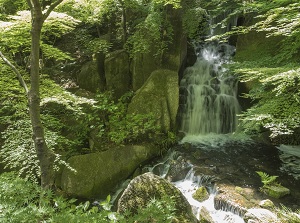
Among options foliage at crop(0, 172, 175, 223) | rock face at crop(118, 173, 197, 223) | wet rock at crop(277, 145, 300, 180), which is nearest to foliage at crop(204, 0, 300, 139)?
wet rock at crop(277, 145, 300, 180)

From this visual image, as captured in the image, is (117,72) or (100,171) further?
(117,72)

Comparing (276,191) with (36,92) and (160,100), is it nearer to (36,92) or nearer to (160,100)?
(160,100)

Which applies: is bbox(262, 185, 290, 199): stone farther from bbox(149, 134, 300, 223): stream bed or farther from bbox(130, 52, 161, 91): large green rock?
bbox(130, 52, 161, 91): large green rock

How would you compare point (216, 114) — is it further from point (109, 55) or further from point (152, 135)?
point (109, 55)

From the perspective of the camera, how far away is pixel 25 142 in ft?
15.7

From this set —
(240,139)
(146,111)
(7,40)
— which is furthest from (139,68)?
(7,40)

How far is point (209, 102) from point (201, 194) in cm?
452

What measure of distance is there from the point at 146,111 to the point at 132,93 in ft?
4.43

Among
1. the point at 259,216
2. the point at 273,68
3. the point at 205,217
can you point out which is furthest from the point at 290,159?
the point at 273,68

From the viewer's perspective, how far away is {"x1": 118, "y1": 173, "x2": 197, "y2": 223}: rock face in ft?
13.6

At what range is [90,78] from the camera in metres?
9.73

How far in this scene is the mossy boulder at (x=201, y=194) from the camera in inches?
223

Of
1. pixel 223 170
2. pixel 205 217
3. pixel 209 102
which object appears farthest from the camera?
pixel 209 102

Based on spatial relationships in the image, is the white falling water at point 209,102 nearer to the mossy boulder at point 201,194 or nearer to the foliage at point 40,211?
the mossy boulder at point 201,194
